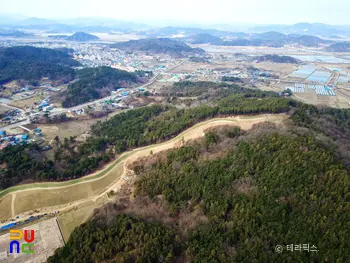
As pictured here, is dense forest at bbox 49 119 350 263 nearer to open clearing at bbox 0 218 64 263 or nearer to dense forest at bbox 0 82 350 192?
open clearing at bbox 0 218 64 263

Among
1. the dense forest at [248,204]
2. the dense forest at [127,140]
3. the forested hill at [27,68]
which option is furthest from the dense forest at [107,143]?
the forested hill at [27,68]

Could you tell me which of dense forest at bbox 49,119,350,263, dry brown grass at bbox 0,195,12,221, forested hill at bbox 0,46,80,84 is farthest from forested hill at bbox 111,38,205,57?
dry brown grass at bbox 0,195,12,221

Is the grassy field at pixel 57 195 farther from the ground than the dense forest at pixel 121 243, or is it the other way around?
the dense forest at pixel 121 243

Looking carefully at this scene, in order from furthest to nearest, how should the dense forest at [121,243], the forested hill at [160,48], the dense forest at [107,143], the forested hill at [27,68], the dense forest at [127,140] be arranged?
the forested hill at [160,48] < the forested hill at [27,68] < the dense forest at [107,143] < the dense forest at [127,140] < the dense forest at [121,243]

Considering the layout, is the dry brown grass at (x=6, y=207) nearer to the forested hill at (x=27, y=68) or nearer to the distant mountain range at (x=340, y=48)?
the forested hill at (x=27, y=68)

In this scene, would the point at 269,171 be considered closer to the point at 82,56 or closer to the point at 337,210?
the point at 337,210

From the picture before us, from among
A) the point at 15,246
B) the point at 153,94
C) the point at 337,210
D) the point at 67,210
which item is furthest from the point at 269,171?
the point at 153,94
